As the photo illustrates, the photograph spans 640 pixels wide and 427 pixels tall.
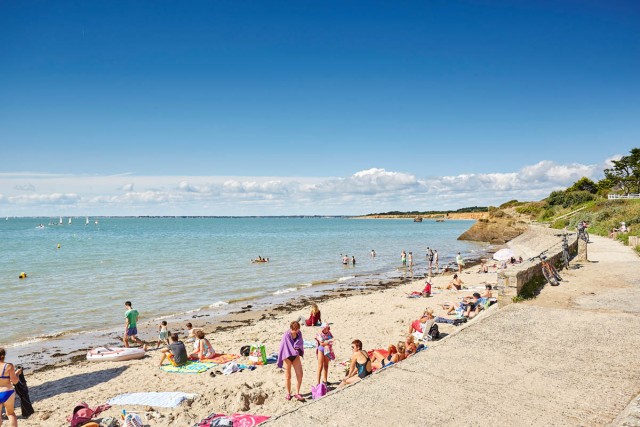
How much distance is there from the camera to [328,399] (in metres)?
5.91

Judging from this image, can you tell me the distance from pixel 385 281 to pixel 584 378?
21.5m

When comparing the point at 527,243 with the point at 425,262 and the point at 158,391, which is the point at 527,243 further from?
the point at 158,391

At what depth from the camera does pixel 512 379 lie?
650cm

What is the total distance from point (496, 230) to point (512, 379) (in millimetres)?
60986

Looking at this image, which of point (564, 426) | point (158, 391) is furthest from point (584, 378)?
point (158, 391)

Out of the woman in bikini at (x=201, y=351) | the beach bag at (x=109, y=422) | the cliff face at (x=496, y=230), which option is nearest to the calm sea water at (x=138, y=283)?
the woman in bikini at (x=201, y=351)

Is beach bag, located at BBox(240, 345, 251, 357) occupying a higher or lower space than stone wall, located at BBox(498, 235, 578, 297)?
lower

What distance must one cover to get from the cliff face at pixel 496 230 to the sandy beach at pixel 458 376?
46662 mm

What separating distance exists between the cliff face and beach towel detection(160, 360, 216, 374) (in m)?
55.7

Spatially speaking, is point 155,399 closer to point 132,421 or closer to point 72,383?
point 132,421

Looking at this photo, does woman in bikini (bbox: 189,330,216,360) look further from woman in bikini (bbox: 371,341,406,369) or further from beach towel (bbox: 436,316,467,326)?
beach towel (bbox: 436,316,467,326)

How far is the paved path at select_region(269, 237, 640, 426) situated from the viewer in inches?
211

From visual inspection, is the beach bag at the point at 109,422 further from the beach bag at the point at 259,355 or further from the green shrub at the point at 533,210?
the green shrub at the point at 533,210

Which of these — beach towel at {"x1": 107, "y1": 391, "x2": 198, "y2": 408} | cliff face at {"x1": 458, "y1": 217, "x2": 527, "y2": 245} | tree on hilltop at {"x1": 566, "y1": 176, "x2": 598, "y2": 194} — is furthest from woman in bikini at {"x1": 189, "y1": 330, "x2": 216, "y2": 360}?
tree on hilltop at {"x1": 566, "y1": 176, "x2": 598, "y2": 194}
